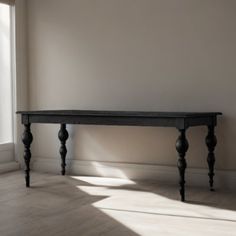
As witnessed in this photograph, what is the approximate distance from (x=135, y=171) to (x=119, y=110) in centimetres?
59

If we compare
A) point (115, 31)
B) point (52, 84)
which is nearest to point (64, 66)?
point (52, 84)

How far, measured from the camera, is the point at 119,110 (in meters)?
4.68

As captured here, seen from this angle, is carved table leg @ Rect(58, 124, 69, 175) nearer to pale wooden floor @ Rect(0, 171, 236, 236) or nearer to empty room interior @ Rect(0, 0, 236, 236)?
empty room interior @ Rect(0, 0, 236, 236)

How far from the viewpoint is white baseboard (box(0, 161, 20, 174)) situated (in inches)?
196

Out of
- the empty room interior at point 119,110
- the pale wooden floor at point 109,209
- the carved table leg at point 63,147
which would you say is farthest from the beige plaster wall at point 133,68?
the pale wooden floor at point 109,209

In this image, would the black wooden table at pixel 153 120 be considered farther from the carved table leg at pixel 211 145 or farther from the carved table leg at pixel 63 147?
the carved table leg at pixel 63 147

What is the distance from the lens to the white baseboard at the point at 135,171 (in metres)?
4.23

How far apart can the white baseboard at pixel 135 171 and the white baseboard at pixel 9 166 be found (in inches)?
6.8

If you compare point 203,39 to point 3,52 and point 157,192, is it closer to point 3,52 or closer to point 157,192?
point 157,192

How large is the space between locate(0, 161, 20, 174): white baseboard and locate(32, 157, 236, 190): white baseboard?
173 millimetres

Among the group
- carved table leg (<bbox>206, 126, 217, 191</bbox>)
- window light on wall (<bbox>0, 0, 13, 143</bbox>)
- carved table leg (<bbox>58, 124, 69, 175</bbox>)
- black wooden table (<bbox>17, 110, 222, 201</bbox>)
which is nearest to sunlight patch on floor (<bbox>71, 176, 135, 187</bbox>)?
carved table leg (<bbox>58, 124, 69, 175</bbox>)

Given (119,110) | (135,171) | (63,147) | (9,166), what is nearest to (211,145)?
(135,171)

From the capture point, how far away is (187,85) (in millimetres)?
4359

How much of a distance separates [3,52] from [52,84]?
633 mm
